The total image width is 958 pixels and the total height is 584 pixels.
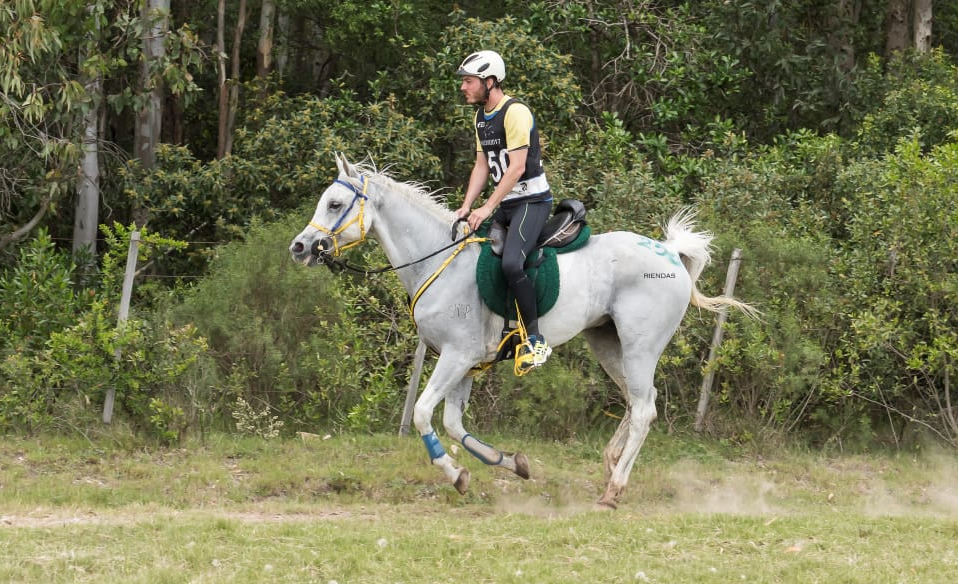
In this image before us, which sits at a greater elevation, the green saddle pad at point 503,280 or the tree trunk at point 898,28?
the tree trunk at point 898,28

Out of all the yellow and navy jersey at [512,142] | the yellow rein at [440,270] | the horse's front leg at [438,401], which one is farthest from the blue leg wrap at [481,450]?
the yellow and navy jersey at [512,142]

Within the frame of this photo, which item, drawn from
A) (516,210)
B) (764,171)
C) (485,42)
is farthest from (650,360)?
(485,42)

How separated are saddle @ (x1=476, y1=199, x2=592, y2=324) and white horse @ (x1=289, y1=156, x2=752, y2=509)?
0.09 metres

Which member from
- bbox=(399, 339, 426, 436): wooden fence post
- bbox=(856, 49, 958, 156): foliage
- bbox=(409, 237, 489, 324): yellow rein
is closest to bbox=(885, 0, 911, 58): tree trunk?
bbox=(856, 49, 958, 156): foliage

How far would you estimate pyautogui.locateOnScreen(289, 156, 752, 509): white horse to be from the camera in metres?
8.05

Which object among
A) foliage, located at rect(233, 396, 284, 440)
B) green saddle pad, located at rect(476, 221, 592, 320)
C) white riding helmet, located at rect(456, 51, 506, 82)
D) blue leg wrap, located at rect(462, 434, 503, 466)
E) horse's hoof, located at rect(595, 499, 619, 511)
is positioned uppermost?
white riding helmet, located at rect(456, 51, 506, 82)

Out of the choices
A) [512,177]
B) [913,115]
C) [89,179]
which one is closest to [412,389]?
[512,177]

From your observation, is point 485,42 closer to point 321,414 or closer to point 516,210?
point 321,414

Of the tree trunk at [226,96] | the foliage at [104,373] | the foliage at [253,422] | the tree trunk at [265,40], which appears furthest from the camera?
the tree trunk at [265,40]

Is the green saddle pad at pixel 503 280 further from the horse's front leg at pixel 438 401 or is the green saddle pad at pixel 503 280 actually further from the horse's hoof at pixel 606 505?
the horse's hoof at pixel 606 505

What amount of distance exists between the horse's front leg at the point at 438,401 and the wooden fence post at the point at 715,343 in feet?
11.9

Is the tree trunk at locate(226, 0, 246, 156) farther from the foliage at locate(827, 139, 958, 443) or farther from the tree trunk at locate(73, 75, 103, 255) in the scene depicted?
the foliage at locate(827, 139, 958, 443)

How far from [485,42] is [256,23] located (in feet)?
17.7

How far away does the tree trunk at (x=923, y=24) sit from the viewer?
55.3 feet
